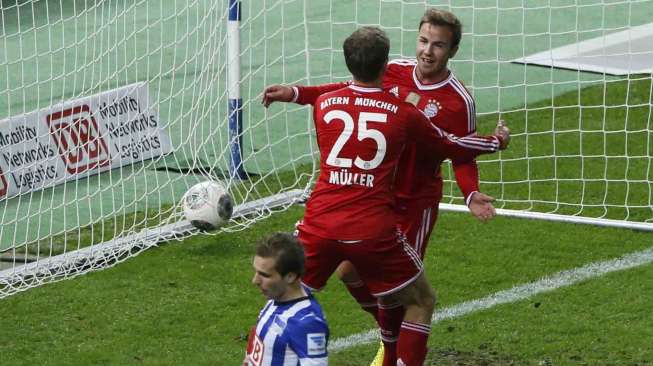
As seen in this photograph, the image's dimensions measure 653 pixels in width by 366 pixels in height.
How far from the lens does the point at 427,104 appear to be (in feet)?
20.9

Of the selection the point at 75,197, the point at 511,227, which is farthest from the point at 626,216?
the point at 75,197

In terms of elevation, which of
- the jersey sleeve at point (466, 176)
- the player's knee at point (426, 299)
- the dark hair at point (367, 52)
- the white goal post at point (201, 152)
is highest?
the dark hair at point (367, 52)

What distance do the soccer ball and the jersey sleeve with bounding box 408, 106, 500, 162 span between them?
277 centimetres

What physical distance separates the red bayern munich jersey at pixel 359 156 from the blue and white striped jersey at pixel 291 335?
35.2 inches

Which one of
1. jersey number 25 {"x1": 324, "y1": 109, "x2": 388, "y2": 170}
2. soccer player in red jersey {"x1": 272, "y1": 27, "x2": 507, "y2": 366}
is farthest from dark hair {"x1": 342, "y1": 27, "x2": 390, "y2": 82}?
jersey number 25 {"x1": 324, "y1": 109, "x2": 388, "y2": 170}

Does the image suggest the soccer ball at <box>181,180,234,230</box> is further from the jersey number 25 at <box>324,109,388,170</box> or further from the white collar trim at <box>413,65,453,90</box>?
the jersey number 25 at <box>324,109,388,170</box>

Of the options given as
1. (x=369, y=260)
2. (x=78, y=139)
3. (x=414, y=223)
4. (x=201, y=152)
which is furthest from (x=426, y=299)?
(x=201, y=152)

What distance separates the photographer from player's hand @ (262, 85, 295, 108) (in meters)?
6.29

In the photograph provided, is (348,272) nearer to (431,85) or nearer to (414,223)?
(414,223)

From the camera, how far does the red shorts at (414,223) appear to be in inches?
252

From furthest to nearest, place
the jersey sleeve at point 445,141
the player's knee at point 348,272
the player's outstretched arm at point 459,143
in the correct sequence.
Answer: the player's knee at point 348,272
the player's outstretched arm at point 459,143
the jersey sleeve at point 445,141

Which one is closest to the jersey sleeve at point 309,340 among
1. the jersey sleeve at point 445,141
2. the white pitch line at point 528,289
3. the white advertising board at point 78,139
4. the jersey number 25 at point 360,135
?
the jersey number 25 at point 360,135

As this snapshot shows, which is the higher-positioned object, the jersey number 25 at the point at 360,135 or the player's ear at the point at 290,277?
the jersey number 25 at the point at 360,135

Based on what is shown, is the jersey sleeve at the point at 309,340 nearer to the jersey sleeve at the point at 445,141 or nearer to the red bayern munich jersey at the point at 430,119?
the jersey sleeve at the point at 445,141
